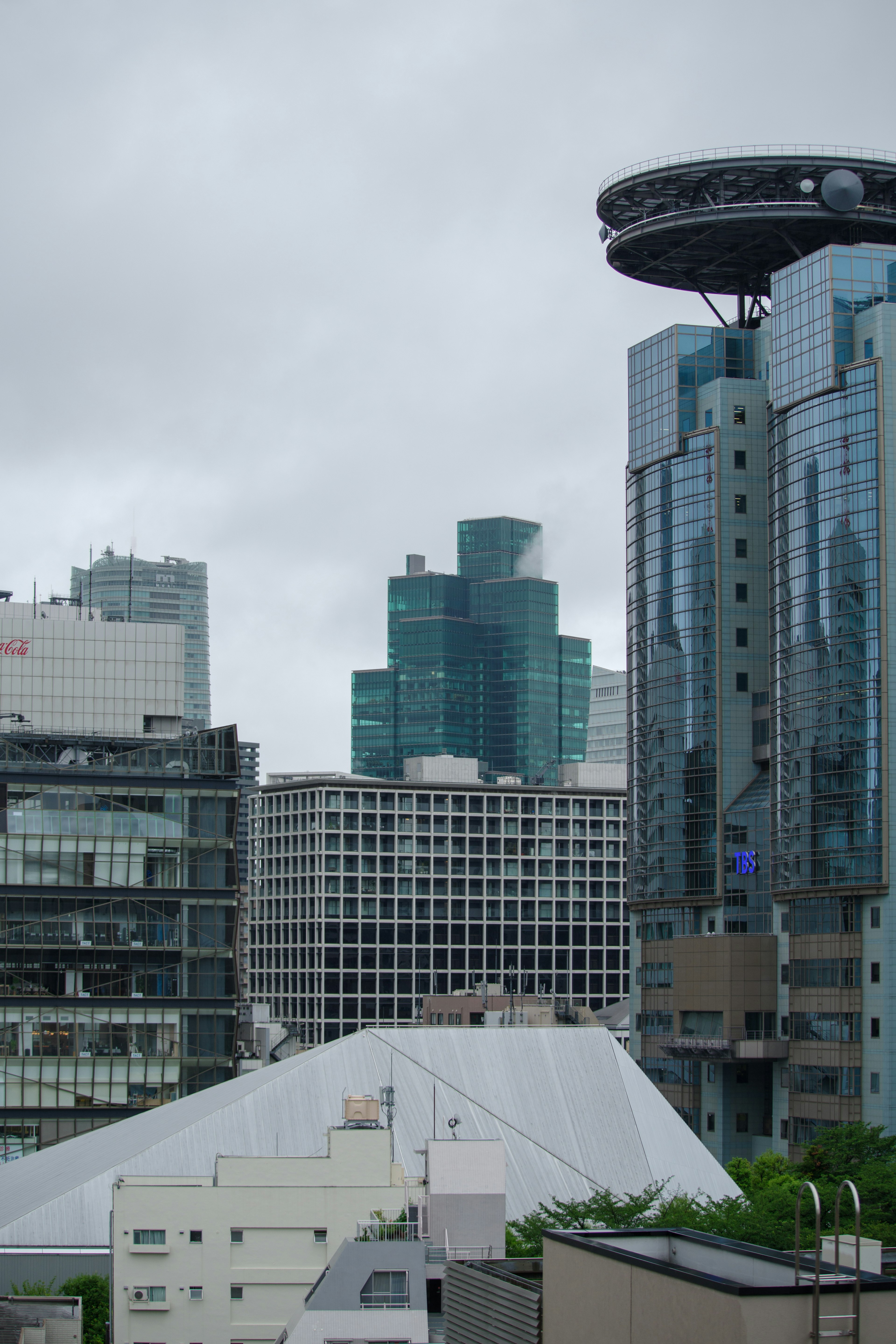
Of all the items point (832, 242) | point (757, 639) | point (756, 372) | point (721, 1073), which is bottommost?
point (721, 1073)

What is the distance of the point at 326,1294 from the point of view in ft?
195

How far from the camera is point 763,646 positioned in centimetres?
17612

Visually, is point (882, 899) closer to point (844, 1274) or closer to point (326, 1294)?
point (326, 1294)

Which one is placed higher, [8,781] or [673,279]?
[673,279]

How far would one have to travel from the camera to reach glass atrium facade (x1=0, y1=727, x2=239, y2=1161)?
397ft

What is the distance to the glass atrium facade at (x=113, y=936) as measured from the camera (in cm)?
12100

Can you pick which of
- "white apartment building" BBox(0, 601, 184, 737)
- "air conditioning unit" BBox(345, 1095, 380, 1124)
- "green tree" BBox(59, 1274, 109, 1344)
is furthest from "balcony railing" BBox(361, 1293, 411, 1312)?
"white apartment building" BBox(0, 601, 184, 737)

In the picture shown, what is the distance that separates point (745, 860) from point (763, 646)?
73.4ft

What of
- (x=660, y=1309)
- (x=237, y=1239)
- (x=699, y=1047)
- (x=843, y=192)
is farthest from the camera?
(x=843, y=192)

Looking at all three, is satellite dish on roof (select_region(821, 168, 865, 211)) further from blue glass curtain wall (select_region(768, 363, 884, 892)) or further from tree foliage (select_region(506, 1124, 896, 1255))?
tree foliage (select_region(506, 1124, 896, 1255))

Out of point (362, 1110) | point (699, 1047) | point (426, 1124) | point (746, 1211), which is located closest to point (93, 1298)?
point (362, 1110)

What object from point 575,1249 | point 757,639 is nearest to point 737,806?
point 757,639

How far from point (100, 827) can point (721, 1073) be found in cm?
7135

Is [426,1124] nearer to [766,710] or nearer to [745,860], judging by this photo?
[745,860]
